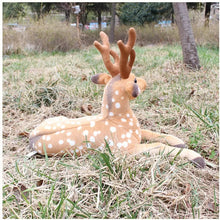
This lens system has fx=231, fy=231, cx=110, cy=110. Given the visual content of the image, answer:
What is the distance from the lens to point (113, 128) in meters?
1.30

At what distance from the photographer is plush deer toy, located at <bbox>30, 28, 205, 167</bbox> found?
1261mm

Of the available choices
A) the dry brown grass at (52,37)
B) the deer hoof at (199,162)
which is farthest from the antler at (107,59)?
the dry brown grass at (52,37)

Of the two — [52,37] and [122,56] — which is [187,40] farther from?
[52,37]

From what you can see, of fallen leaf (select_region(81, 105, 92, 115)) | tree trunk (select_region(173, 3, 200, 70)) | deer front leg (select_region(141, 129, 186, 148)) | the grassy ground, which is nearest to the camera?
the grassy ground

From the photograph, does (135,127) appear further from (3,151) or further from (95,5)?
(95,5)

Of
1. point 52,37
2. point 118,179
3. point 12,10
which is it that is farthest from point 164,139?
point 12,10

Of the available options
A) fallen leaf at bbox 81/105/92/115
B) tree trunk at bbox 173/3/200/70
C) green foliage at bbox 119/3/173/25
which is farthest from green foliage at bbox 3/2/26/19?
fallen leaf at bbox 81/105/92/115

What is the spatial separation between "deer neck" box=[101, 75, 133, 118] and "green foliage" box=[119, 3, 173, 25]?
925 centimetres

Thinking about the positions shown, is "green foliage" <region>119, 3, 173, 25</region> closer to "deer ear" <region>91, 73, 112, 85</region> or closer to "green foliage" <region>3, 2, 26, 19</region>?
"green foliage" <region>3, 2, 26, 19</region>

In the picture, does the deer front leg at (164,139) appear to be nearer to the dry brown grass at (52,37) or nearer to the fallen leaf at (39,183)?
the fallen leaf at (39,183)

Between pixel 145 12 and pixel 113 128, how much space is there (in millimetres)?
9469

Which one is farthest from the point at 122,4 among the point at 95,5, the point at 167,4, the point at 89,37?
the point at 89,37

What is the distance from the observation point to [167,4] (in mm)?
9383

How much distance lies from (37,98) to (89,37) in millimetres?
6276
